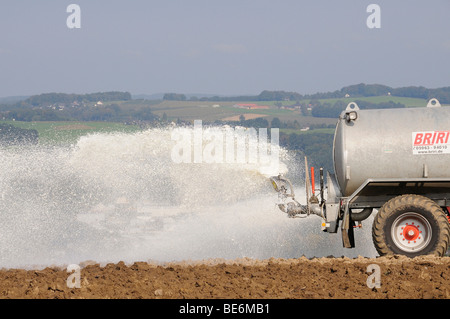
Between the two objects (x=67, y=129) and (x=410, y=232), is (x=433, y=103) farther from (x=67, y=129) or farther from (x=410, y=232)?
(x=67, y=129)

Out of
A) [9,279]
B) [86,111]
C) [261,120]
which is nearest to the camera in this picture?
[9,279]

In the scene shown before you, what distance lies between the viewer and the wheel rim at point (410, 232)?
13.0 m

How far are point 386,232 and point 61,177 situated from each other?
11016mm

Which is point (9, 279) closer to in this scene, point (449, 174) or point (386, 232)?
point (386, 232)

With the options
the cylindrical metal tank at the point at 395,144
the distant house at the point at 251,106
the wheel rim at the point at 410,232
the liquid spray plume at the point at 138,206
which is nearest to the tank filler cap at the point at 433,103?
the cylindrical metal tank at the point at 395,144

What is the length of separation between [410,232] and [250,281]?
4052 millimetres

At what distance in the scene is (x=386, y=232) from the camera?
13.0 metres

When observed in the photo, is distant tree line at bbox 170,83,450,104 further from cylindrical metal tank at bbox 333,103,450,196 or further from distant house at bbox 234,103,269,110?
cylindrical metal tank at bbox 333,103,450,196

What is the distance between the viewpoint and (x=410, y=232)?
1306 cm

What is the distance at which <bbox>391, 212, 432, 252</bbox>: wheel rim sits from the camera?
13.0m

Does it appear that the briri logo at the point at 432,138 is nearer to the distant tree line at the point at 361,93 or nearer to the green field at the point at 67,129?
the green field at the point at 67,129

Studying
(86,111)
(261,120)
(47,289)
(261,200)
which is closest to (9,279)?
(47,289)

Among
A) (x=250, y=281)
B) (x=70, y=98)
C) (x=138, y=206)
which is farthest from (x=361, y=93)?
(x=250, y=281)

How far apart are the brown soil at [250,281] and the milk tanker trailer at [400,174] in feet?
2.39
